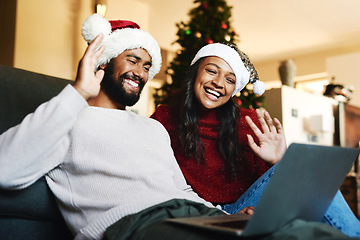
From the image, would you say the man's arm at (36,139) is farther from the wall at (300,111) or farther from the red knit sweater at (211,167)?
the wall at (300,111)

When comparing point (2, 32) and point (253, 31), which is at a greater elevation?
point (253, 31)

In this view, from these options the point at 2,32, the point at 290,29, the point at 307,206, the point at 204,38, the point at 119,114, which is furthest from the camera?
the point at 290,29

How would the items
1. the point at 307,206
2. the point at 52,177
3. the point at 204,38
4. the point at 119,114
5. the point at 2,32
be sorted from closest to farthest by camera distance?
the point at 307,206
the point at 52,177
the point at 119,114
the point at 204,38
the point at 2,32

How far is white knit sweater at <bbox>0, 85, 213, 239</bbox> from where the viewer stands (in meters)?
0.99

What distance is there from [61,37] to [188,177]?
8.91 ft

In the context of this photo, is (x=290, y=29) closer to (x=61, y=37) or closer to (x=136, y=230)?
(x=61, y=37)

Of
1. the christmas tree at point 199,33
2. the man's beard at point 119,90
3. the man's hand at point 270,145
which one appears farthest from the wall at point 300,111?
the man's beard at point 119,90

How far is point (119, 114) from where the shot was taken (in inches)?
49.9

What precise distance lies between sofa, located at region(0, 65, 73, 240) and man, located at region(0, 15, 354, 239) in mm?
43

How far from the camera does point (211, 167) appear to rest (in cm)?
170

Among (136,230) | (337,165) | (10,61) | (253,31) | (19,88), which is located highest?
(253,31)

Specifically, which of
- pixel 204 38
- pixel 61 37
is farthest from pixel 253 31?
pixel 61 37

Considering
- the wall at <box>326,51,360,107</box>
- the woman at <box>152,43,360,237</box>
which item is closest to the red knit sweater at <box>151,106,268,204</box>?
the woman at <box>152,43,360,237</box>

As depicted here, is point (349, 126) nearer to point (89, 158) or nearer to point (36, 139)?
point (89, 158)
